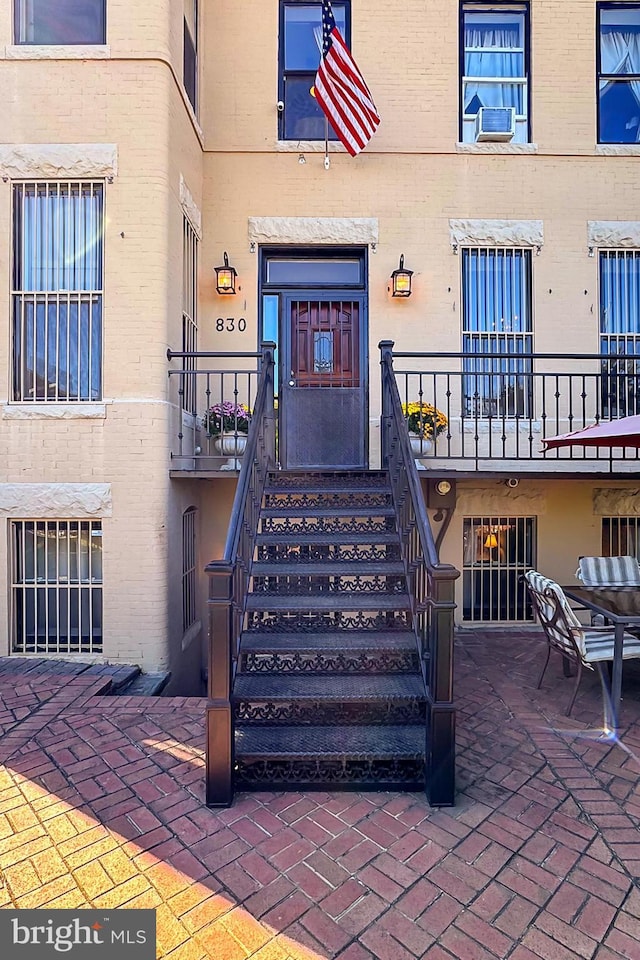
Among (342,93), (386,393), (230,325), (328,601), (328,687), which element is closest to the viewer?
(328,687)

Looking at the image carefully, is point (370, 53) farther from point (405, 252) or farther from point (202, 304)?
point (202, 304)

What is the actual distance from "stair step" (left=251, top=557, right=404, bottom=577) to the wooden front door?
98.6 inches

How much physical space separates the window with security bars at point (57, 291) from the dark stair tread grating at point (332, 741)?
3705 millimetres

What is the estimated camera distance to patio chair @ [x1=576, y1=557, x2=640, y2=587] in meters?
5.73

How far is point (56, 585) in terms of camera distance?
5.20 m

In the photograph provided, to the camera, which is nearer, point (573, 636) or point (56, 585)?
point (573, 636)

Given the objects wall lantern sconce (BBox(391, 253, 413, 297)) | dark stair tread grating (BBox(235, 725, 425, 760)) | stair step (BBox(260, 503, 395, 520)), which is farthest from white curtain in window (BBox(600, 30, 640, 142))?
dark stair tread grating (BBox(235, 725, 425, 760))

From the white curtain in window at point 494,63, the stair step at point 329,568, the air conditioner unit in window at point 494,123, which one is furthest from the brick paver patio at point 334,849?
the white curtain in window at point 494,63

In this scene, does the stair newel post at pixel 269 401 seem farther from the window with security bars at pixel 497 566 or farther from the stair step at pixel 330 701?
the window with security bars at pixel 497 566

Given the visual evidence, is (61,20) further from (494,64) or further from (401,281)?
(494,64)

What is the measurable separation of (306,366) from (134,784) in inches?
201

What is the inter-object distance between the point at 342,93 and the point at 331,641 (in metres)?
5.96

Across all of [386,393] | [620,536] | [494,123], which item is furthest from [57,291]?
[620,536]

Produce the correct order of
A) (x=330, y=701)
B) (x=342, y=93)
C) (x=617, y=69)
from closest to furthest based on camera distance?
(x=330, y=701)
(x=342, y=93)
(x=617, y=69)
